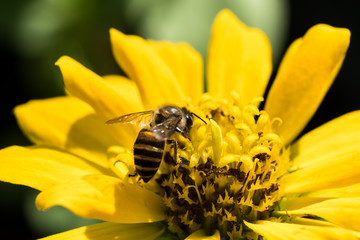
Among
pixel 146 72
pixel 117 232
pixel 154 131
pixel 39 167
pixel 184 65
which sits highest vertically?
pixel 184 65

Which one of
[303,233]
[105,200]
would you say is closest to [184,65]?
[105,200]

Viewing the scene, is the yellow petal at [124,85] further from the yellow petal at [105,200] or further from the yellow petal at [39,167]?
the yellow petal at [105,200]

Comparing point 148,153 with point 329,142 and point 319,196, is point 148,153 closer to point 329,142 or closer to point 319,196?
point 319,196

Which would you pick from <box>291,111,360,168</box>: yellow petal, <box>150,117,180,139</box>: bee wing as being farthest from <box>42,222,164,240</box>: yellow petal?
<box>291,111,360,168</box>: yellow petal

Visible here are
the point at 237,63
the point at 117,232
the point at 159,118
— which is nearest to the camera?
the point at 117,232

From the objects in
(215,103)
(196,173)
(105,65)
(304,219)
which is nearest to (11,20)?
(105,65)

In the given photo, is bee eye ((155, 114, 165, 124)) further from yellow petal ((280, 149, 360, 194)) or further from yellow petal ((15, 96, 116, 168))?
yellow petal ((280, 149, 360, 194))
